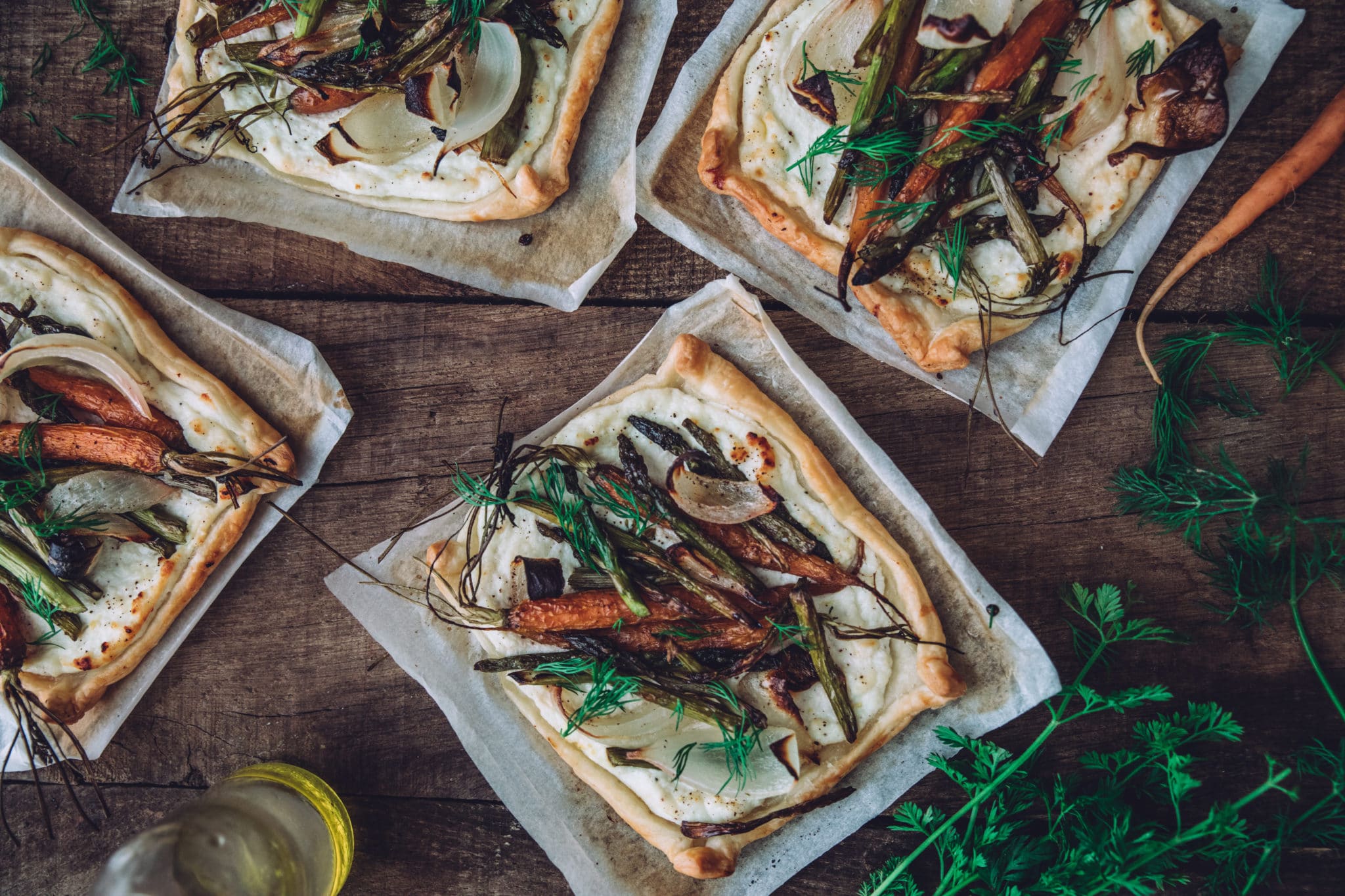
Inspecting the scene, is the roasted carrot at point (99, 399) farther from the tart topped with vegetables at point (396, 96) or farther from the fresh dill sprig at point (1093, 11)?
the fresh dill sprig at point (1093, 11)

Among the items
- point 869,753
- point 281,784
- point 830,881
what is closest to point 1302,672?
point 869,753

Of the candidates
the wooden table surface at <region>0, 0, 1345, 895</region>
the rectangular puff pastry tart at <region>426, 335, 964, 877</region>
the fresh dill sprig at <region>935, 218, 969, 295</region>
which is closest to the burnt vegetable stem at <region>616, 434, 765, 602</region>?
the rectangular puff pastry tart at <region>426, 335, 964, 877</region>

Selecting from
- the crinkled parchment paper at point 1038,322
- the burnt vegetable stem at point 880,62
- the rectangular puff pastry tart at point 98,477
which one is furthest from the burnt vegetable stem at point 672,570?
the burnt vegetable stem at point 880,62

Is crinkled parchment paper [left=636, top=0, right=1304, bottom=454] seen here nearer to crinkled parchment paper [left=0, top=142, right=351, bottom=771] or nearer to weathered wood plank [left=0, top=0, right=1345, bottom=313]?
weathered wood plank [left=0, top=0, right=1345, bottom=313]

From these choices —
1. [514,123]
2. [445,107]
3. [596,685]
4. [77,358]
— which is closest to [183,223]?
[77,358]

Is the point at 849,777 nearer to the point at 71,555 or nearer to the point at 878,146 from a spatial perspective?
the point at 878,146

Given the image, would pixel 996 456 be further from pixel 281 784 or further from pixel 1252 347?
pixel 281 784
